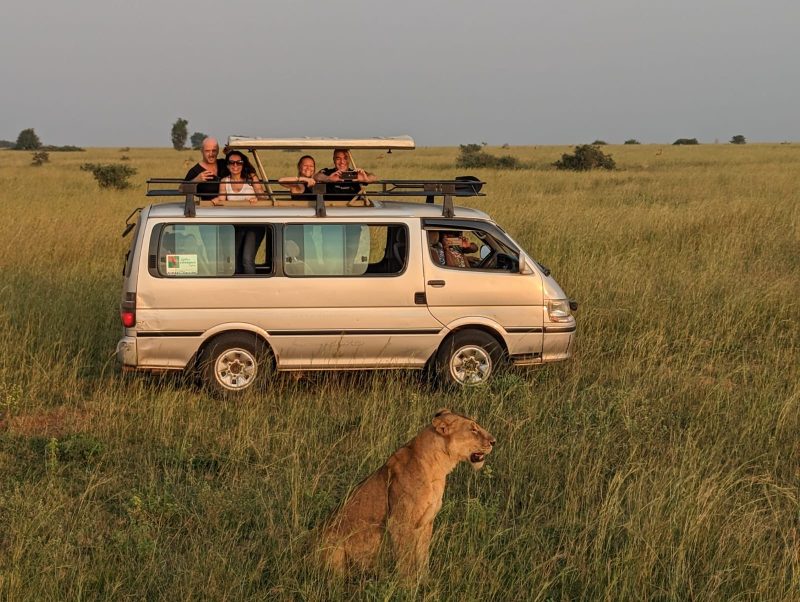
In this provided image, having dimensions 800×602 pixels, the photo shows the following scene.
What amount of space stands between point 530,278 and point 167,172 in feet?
86.7

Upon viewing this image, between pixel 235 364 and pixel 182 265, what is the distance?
0.92 metres

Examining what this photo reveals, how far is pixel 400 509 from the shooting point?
3830mm

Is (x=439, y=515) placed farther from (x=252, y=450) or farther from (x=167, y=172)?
(x=167, y=172)

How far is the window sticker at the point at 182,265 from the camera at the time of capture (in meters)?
7.41

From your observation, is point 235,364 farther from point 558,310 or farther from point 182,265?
point 558,310

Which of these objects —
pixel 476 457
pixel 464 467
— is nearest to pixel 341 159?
pixel 464 467

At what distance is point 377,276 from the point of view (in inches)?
300

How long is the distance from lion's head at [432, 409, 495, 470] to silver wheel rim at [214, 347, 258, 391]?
3717mm

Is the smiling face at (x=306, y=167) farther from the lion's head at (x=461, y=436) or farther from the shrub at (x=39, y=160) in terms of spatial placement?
the shrub at (x=39, y=160)

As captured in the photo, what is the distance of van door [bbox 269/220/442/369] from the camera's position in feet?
Result: 24.7

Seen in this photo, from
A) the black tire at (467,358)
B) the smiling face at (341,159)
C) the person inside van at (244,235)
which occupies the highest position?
the smiling face at (341,159)

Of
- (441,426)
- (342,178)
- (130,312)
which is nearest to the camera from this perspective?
(441,426)

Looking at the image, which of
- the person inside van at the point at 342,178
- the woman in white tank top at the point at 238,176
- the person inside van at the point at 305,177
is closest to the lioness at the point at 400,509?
the person inside van at the point at 342,178

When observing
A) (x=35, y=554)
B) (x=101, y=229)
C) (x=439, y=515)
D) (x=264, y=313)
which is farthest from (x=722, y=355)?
(x=101, y=229)
